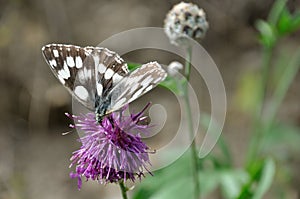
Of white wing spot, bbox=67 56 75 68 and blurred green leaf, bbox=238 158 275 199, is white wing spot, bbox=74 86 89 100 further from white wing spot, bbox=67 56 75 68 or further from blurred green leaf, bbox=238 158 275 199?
blurred green leaf, bbox=238 158 275 199

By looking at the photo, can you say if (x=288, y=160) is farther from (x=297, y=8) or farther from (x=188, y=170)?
(x=297, y=8)

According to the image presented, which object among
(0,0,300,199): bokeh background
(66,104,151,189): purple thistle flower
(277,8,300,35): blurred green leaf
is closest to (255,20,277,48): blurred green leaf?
(277,8,300,35): blurred green leaf

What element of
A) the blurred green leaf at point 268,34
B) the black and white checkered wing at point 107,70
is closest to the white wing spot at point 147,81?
the black and white checkered wing at point 107,70

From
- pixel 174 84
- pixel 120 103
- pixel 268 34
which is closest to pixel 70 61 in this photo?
pixel 120 103

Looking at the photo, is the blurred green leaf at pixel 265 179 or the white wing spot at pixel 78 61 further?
the blurred green leaf at pixel 265 179

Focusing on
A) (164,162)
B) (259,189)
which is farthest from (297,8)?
(259,189)

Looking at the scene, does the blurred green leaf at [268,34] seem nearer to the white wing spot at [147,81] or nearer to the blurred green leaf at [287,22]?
the blurred green leaf at [287,22]
